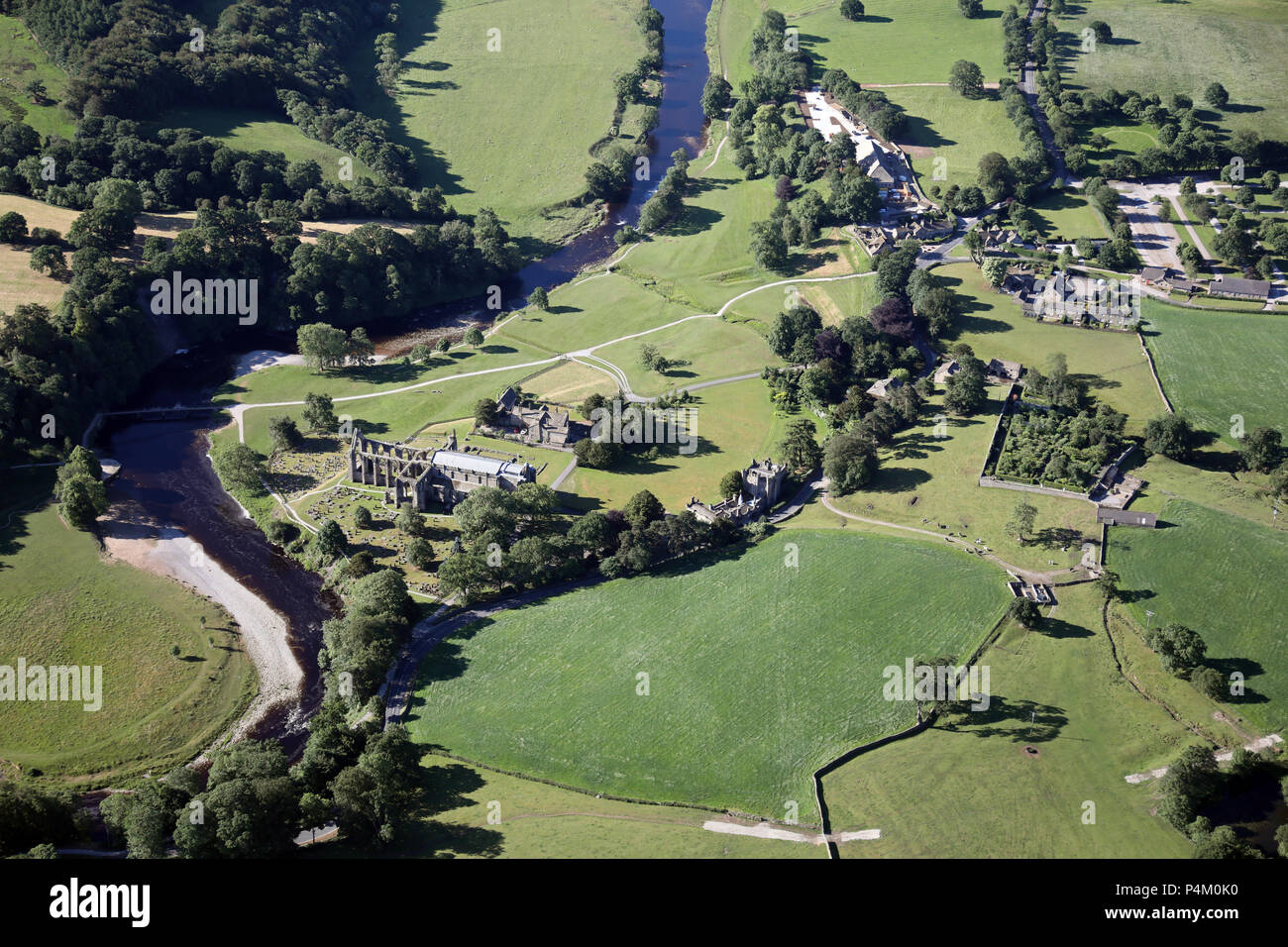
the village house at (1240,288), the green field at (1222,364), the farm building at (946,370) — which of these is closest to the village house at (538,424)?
the farm building at (946,370)

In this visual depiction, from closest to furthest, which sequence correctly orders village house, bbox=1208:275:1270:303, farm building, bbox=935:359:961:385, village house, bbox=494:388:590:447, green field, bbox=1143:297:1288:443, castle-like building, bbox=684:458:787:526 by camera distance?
castle-like building, bbox=684:458:787:526, green field, bbox=1143:297:1288:443, village house, bbox=494:388:590:447, farm building, bbox=935:359:961:385, village house, bbox=1208:275:1270:303

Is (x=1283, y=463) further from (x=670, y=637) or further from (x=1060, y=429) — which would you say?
(x=670, y=637)

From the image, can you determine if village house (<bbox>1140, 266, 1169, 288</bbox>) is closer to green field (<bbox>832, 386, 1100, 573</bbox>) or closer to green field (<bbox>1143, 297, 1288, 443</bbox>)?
green field (<bbox>1143, 297, 1288, 443</bbox>)

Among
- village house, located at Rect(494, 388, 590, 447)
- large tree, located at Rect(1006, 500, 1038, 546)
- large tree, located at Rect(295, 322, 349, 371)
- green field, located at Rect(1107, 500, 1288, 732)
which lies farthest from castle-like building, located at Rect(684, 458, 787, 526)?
large tree, located at Rect(295, 322, 349, 371)

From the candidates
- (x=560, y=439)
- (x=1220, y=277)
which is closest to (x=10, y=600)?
(x=560, y=439)

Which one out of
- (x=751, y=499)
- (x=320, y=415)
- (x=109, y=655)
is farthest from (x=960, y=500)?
(x=109, y=655)

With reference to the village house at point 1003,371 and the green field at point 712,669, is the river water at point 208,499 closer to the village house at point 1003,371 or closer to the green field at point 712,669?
the green field at point 712,669
